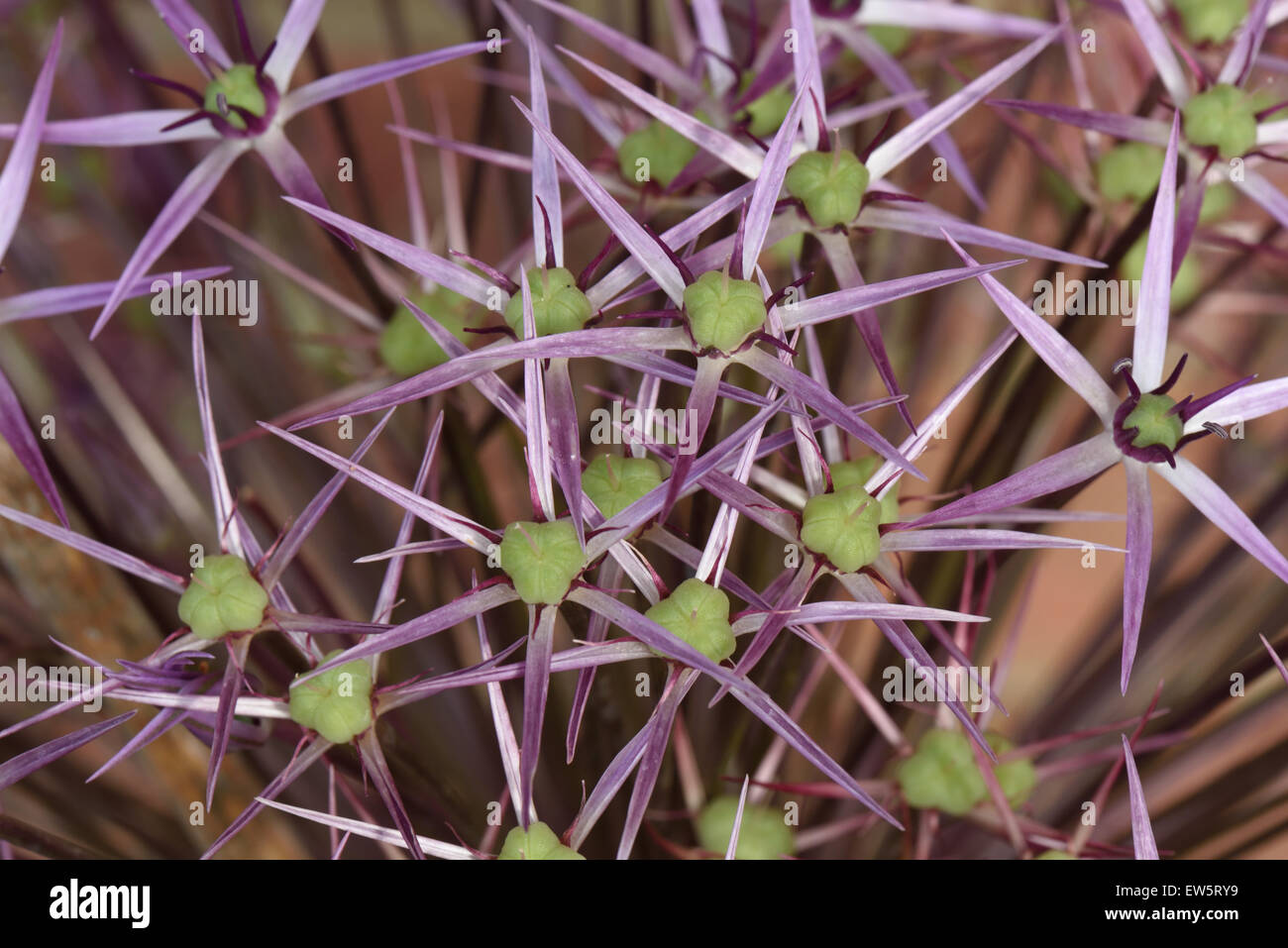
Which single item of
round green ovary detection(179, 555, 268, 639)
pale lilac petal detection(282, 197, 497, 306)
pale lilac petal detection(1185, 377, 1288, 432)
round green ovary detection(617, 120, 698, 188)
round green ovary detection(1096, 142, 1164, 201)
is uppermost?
round green ovary detection(1096, 142, 1164, 201)

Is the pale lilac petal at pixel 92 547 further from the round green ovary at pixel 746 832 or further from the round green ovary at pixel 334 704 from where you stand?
the round green ovary at pixel 746 832

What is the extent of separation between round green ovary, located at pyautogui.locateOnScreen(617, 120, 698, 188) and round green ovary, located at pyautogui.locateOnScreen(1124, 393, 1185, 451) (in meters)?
0.14

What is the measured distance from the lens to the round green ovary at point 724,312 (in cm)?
21

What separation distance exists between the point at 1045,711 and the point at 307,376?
387 mm

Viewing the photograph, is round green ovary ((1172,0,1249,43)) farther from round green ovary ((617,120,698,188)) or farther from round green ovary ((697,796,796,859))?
round green ovary ((697,796,796,859))

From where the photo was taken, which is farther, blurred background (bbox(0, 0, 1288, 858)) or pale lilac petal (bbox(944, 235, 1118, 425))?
blurred background (bbox(0, 0, 1288, 858))

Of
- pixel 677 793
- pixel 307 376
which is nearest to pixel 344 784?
pixel 677 793

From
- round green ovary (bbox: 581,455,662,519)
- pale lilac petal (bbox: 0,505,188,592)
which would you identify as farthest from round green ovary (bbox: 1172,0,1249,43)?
pale lilac petal (bbox: 0,505,188,592)

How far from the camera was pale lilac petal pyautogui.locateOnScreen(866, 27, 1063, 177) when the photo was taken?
0.26 meters

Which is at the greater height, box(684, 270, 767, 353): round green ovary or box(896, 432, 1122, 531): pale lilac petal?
box(684, 270, 767, 353): round green ovary

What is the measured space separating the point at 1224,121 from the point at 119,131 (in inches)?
11.8

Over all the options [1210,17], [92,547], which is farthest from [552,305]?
[1210,17]

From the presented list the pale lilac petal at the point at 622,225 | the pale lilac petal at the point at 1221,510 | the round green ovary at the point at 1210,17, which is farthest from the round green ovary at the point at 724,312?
the round green ovary at the point at 1210,17

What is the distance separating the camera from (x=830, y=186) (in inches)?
9.7
